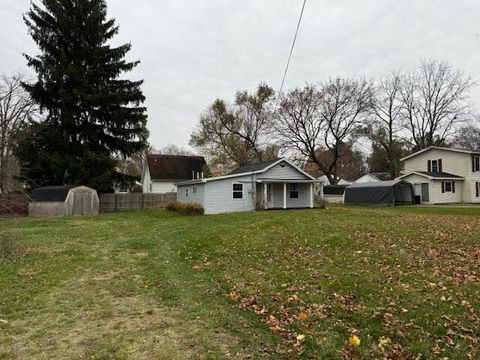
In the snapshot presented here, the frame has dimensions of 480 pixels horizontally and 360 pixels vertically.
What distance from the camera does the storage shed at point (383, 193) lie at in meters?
31.1

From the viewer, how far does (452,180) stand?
106 feet

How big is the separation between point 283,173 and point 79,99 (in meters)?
16.2

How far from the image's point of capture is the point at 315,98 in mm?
41250

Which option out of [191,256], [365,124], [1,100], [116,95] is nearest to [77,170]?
[116,95]

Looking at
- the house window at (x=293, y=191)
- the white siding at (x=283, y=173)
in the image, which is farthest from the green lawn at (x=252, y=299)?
the house window at (x=293, y=191)

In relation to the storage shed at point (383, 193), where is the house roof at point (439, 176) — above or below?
above

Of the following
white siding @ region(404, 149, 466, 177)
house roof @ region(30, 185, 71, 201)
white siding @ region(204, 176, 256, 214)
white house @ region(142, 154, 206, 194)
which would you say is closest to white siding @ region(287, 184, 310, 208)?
white siding @ region(204, 176, 256, 214)

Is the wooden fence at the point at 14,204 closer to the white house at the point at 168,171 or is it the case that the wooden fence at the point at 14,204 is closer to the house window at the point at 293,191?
the white house at the point at 168,171

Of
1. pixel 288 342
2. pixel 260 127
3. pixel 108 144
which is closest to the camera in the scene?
pixel 288 342

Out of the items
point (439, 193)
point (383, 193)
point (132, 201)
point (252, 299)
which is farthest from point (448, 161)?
point (252, 299)

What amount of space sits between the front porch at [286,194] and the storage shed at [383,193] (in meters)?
6.39

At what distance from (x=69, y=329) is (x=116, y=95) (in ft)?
84.8

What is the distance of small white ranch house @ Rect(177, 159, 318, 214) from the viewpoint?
2520 cm

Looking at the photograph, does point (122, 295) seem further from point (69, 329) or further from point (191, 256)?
point (191, 256)
